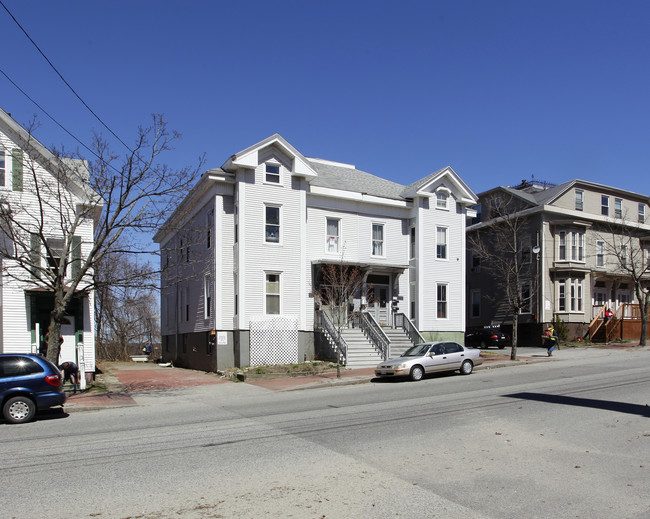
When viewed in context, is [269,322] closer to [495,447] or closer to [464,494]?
[495,447]

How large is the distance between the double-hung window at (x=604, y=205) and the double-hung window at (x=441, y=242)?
1608cm

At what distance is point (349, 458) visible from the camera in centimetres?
858

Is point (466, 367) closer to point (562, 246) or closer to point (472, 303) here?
point (562, 246)

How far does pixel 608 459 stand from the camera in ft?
27.3

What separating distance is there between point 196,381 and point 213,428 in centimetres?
1149

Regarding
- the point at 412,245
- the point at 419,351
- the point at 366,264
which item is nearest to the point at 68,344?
the point at 419,351

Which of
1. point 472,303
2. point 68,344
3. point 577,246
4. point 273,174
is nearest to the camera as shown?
point 68,344

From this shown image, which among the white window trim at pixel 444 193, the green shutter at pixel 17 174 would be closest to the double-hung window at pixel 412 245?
the white window trim at pixel 444 193

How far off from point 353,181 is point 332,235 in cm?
435

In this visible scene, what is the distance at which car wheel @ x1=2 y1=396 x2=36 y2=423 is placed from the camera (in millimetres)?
12777

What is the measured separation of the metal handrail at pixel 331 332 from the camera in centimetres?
2450

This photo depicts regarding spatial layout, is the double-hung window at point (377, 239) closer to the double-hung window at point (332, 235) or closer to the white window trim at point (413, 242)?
the white window trim at point (413, 242)

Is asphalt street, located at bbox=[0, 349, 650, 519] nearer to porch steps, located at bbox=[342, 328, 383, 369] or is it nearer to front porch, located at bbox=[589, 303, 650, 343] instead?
porch steps, located at bbox=[342, 328, 383, 369]

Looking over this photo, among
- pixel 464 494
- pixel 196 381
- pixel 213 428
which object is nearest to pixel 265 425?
pixel 213 428
